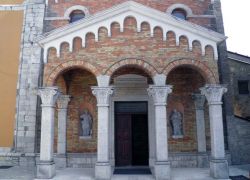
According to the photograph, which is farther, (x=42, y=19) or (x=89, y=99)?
(x=42, y=19)

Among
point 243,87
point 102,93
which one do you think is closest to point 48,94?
point 102,93

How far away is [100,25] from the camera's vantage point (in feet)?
31.9

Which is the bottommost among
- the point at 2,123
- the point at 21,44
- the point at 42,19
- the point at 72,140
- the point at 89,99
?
the point at 72,140

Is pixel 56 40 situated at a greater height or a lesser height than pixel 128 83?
greater

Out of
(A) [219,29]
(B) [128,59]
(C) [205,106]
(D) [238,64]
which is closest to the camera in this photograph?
(B) [128,59]

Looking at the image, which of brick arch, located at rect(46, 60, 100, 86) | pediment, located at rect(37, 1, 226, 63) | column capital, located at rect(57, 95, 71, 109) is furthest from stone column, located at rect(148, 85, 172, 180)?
column capital, located at rect(57, 95, 71, 109)

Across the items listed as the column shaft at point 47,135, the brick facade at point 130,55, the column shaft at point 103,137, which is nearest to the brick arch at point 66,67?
the brick facade at point 130,55

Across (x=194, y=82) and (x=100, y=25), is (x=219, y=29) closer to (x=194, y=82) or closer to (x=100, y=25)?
(x=194, y=82)

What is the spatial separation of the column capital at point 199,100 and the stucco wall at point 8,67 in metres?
8.26

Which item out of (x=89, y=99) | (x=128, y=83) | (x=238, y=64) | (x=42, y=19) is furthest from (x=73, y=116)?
(x=238, y=64)

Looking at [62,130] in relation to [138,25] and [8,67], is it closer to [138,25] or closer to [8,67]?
[8,67]

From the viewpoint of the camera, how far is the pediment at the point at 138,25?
31.4 ft

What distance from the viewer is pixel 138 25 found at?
9.69 meters

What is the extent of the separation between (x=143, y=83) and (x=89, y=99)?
8.31ft
